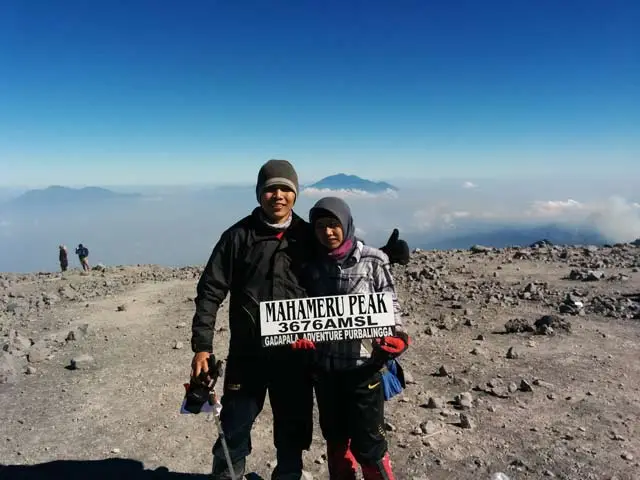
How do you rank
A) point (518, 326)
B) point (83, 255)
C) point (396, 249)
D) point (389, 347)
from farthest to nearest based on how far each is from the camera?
point (83, 255) → point (518, 326) → point (396, 249) → point (389, 347)

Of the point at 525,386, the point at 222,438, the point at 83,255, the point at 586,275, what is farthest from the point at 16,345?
the point at 586,275

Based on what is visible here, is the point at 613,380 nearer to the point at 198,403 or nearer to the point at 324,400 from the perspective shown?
the point at 324,400

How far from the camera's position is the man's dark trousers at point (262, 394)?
10.5ft

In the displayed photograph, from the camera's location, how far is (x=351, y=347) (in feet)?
10.3

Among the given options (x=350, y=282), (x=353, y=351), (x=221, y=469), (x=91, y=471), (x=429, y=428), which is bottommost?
(x=91, y=471)

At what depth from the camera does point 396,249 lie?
3.21m

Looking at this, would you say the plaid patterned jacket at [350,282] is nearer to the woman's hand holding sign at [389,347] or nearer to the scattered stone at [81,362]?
the woman's hand holding sign at [389,347]

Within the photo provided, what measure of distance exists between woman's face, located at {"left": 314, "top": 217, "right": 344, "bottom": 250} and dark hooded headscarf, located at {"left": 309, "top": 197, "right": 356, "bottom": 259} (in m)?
0.03

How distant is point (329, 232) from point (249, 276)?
2.31 feet

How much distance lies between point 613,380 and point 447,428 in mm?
2887

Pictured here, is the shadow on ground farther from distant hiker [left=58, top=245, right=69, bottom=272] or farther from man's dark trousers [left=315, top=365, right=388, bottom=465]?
distant hiker [left=58, top=245, right=69, bottom=272]

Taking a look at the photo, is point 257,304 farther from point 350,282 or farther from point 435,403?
point 435,403

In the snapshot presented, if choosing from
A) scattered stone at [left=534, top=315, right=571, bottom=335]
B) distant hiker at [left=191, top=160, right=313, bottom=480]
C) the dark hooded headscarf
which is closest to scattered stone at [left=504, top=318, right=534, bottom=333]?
scattered stone at [left=534, top=315, right=571, bottom=335]

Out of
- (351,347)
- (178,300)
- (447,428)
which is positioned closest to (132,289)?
(178,300)
